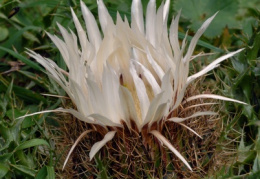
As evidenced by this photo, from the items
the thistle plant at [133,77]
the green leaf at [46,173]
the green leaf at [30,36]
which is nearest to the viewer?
the thistle plant at [133,77]

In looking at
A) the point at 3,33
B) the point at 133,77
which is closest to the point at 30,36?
the point at 3,33

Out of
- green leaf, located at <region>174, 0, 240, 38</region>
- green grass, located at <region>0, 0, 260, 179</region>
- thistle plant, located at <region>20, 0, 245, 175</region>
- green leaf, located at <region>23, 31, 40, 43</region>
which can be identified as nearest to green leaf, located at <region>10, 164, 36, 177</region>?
green grass, located at <region>0, 0, 260, 179</region>

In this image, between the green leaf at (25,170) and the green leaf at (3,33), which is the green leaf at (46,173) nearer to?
the green leaf at (25,170)

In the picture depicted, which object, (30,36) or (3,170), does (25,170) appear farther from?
(30,36)

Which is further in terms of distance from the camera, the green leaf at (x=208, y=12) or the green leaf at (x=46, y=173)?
the green leaf at (x=208, y=12)

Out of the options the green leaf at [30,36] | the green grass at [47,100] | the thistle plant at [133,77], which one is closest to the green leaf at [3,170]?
the green grass at [47,100]

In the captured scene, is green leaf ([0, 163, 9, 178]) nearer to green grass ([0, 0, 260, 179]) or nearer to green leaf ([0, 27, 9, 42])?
green grass ([0, 0, 260, 179])

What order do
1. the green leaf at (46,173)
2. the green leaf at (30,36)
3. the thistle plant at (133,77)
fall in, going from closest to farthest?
1. the thistle plant at (133,77)
2. the green leaf at (46,173)
3. the green leaf at (30,36)
